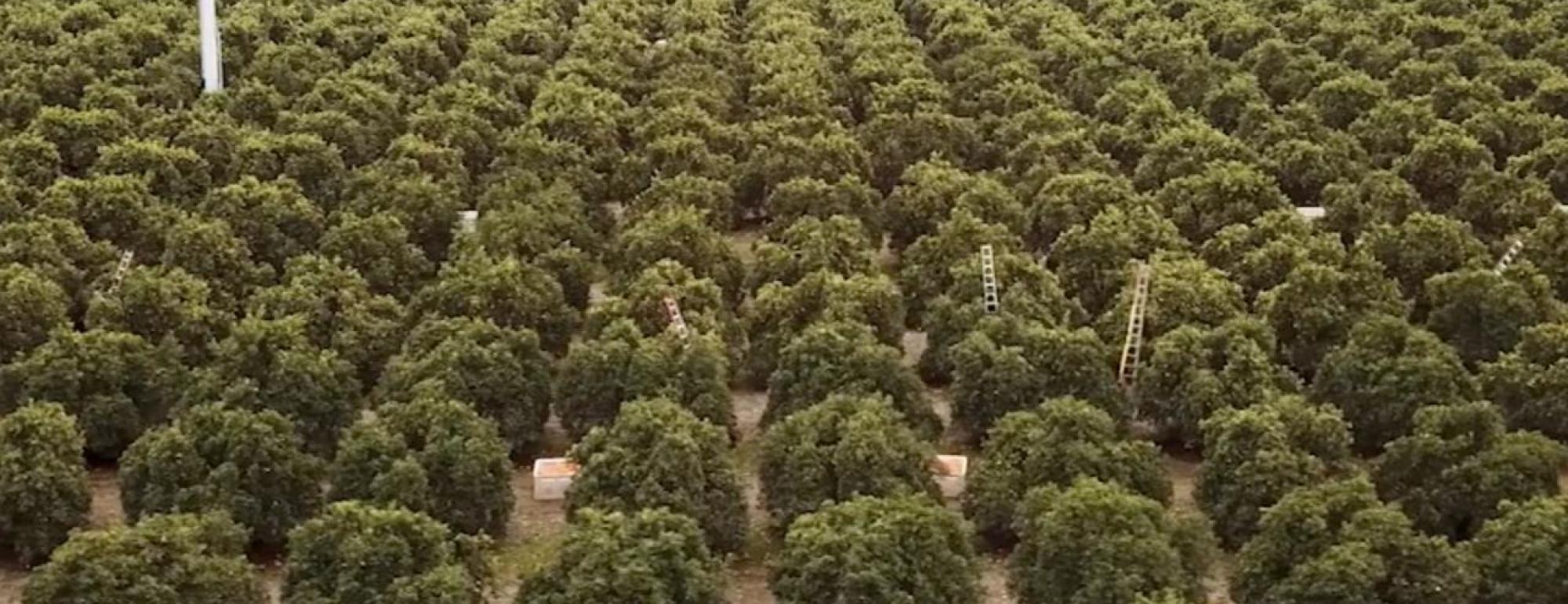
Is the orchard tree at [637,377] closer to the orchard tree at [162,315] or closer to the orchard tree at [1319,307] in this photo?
the orchard tree at [162,315]

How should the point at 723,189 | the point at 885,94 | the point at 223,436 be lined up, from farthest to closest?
the point at 885,94 → the point at 723,189 → the point at 223,436

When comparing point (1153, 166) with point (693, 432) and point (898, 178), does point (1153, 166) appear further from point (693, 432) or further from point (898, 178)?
point (693, 432)

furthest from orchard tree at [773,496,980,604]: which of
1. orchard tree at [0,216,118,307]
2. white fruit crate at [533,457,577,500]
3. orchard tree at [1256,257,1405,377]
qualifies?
orchard tree at [0,216,118,307]

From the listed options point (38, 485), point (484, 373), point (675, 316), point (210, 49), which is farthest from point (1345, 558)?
point (210, 49)

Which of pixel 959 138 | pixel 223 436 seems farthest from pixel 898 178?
pixel 223 436

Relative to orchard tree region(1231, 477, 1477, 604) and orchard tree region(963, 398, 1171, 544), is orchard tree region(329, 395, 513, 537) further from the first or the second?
orchard tree region(1231, 477, 1477, 604)

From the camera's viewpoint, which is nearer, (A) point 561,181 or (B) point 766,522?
(B) point 766,522


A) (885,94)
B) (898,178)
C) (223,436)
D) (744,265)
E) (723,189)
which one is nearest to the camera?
(223,436)
